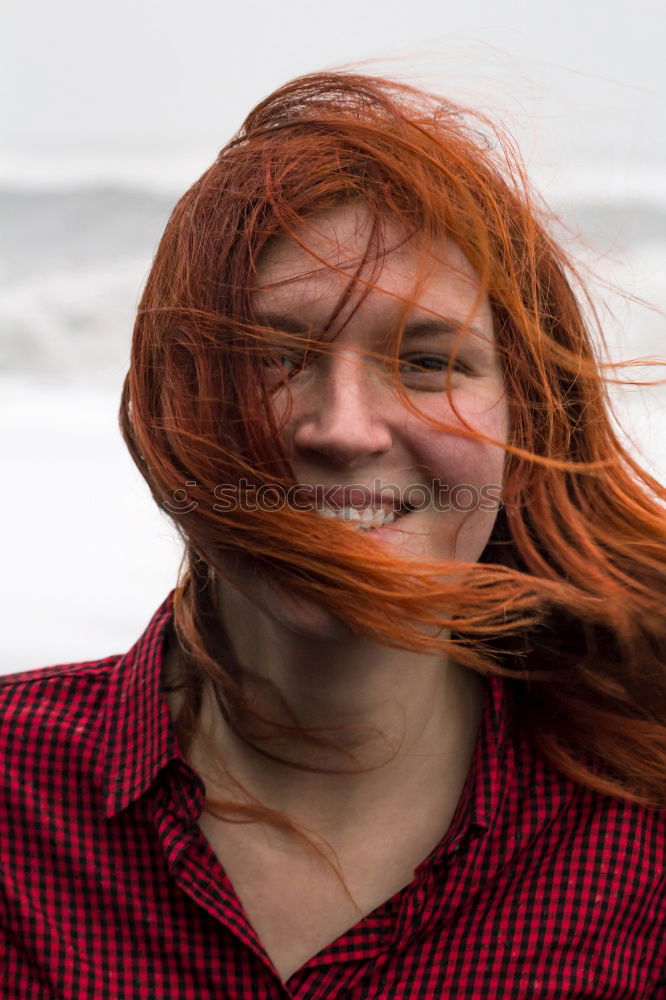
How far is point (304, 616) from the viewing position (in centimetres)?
94

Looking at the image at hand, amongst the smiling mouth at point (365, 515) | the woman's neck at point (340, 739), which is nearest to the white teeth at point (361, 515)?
the smiling mouth at point (365, 515)

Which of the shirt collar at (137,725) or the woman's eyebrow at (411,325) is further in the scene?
the shirt collar at (137,725)

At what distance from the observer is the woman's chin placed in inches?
36.8

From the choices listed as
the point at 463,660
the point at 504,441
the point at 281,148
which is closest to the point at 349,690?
the point at 463,660

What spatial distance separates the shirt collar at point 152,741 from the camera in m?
1.04

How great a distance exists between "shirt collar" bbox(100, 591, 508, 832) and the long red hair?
0.03 meters

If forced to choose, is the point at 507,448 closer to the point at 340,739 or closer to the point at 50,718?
the point at 340,739

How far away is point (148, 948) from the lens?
39.7 inches

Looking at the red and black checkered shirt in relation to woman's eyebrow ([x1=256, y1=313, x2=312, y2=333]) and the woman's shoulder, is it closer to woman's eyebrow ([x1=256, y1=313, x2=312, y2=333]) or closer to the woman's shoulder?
the woman's shoulder

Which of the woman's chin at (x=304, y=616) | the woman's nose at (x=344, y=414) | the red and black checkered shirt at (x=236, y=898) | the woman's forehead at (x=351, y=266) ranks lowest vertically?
the red and black checkered shirt at (x=236, y=898)

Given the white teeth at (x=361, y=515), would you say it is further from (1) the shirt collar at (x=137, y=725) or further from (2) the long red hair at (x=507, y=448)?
(1) the shirt collar at (x=137, y=725)

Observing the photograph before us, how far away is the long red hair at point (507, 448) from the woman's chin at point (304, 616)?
0.04ft

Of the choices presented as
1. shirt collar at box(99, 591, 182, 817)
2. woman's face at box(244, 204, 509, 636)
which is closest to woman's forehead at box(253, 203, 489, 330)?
woman's face at box(244, 204, 509, 636)

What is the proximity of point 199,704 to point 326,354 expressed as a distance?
399 mm
